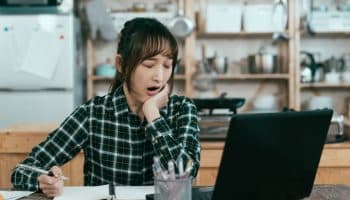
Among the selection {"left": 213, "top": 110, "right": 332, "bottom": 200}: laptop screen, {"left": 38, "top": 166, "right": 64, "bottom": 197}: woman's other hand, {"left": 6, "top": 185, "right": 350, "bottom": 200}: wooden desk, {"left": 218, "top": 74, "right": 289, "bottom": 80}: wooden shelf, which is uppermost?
{"left": 213, "top": 110, "right": 332, "bottom": 200}: laptop screen

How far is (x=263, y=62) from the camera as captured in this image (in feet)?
13.3

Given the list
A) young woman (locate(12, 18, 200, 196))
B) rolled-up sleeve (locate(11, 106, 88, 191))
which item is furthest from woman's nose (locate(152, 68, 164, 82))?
rolled-up sleeve (locate(11, 106, 88, 191))

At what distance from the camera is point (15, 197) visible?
4.53ft

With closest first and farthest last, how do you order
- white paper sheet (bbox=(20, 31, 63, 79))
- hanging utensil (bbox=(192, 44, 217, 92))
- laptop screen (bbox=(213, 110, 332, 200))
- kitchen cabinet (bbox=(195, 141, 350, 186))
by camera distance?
laptop screen (bbox=(213, 110, 332, 200)), kitchen cabinet (bbox=(195, 141, 350, 186)), white paper sheet (bbox=(20, 31, 63, 79)), hanging utensil (bbox=(192, 44, 217, 92))

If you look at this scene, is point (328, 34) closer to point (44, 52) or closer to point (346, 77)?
point (346, 77)

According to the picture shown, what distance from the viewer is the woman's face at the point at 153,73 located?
56.8 inches

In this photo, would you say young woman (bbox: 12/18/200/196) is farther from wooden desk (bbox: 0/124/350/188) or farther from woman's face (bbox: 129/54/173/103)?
wooden desk (bbox: 0/124/350/188)

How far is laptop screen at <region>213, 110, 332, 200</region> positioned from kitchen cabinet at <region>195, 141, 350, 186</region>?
1.24m

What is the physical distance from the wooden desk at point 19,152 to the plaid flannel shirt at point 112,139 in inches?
34.9

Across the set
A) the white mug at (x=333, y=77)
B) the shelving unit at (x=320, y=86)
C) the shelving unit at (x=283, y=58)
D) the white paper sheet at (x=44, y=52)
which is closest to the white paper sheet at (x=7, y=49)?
the white paper sheet at (x=44, y=52)

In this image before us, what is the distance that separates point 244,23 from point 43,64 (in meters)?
1.48

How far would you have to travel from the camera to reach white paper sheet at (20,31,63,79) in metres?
3.77

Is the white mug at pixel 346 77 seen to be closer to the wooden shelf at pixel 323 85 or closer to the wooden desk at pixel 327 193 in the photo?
the wooden shelf at pixel 323 85

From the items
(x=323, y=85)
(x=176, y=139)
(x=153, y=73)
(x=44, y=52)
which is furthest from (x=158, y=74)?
(x=323, y=85)
